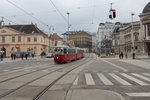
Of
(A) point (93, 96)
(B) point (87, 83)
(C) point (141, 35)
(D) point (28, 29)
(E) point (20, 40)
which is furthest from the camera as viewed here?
(C) point (141, 35)

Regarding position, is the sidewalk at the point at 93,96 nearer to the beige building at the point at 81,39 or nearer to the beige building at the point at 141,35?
the beige building at the point at 141,35

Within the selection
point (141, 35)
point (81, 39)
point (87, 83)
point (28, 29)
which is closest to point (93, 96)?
point (87, 83)

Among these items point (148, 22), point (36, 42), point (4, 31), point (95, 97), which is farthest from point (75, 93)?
point (148, 22)

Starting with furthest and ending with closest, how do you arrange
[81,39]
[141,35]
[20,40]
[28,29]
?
[81,39]
[141,35]
[28,29]
[20,40]

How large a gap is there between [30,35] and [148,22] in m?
51.2

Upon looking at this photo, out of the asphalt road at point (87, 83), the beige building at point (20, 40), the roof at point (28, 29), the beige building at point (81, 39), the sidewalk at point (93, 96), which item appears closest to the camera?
the sidewalk at point (93, 96)

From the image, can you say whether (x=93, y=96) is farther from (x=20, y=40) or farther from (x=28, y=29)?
(x=28, y=29)

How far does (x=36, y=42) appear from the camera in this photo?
80250 mm

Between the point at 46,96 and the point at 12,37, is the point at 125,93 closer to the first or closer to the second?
the point at 46,96

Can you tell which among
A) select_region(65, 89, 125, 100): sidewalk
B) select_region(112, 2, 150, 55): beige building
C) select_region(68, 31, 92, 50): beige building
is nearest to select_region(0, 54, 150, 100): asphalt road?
select_region(65, 89, 125, 100): sidewalk

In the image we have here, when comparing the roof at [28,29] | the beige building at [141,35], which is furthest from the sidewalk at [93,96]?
the roof at [28,29]

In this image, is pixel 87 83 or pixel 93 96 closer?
pixel 93 96

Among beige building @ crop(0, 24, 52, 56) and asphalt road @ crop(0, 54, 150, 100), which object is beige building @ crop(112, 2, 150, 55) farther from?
asphalt road @ crop(0, 54, 150, 100)

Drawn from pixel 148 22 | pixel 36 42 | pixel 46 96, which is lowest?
pixel 46 96
